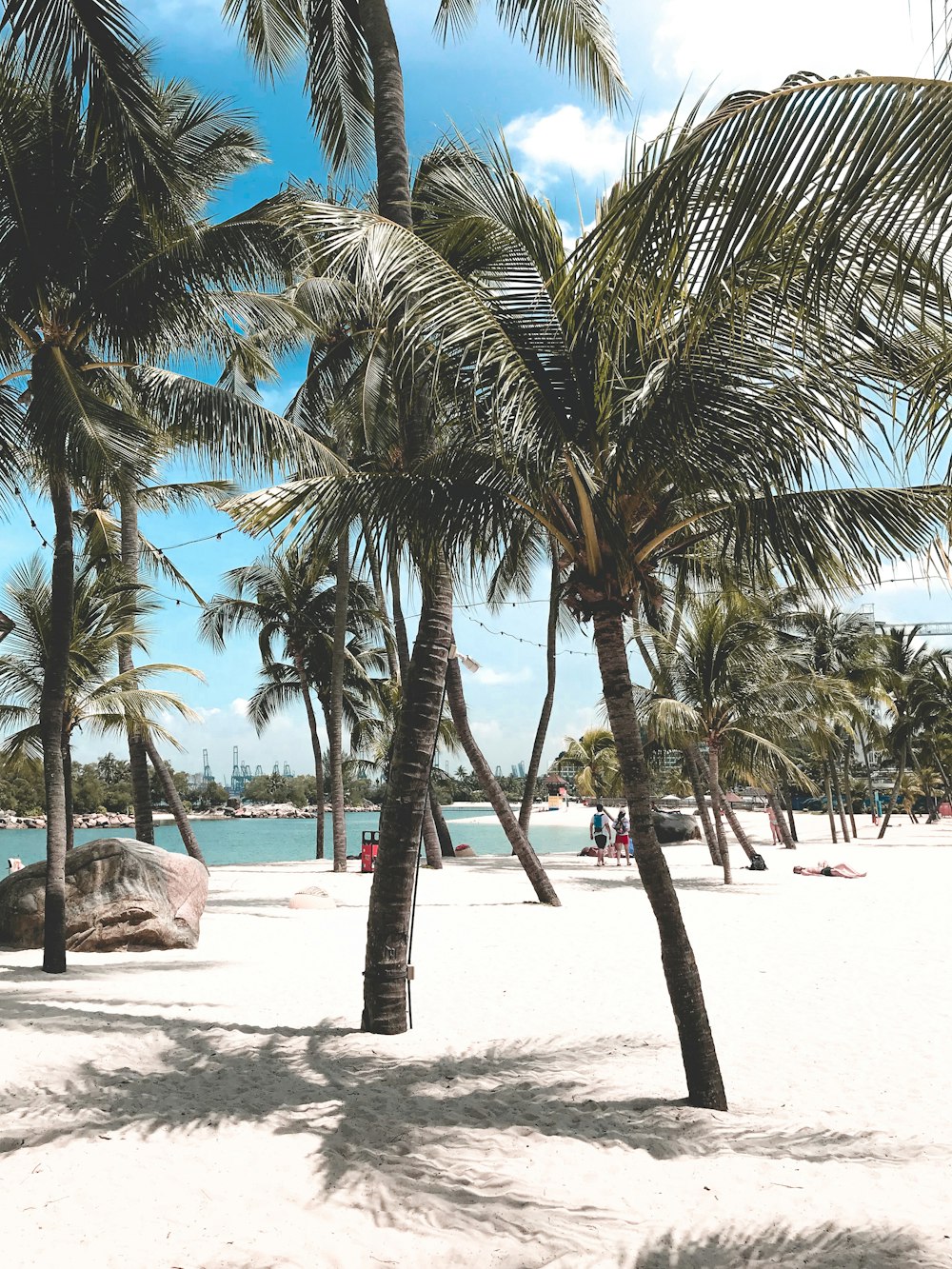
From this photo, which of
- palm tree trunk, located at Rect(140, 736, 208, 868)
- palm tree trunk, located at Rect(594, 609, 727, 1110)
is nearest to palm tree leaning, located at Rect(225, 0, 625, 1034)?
palm tree trunk, located at Rect(594, 609, 727, 1110)

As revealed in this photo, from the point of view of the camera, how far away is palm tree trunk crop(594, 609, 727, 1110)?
16.6 feet

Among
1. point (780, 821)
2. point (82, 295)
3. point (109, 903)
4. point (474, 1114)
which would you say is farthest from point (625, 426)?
point (780, 821)

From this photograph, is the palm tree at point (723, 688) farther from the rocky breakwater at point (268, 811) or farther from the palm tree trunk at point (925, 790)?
the rocky breakwater at point (268, 811)

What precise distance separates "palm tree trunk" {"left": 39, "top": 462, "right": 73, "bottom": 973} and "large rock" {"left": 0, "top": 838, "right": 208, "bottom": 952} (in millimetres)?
1169

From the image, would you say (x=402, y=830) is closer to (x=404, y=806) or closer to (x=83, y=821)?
(x=404, y=806)

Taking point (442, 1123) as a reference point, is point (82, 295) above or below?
above

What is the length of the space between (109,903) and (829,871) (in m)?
12.9

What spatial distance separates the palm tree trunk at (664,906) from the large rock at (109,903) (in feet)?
19.8

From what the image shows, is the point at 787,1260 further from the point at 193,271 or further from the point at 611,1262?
the point at 193,271

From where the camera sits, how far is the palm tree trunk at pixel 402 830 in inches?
251

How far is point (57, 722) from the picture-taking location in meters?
7.94

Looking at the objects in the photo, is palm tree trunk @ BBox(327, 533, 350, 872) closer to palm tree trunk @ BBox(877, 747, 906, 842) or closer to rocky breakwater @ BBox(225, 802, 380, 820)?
palm tree trunk @ BBox(877, 747, 906, 842)

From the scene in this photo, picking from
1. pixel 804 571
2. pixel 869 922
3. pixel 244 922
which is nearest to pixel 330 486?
pixel 804 571

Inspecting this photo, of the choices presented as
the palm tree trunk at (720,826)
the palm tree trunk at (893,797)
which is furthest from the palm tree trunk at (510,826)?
the palm tree trunk at (893,797)
